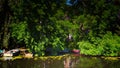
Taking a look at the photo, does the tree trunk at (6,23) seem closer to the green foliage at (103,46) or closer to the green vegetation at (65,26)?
the green vegetation at (65,26)

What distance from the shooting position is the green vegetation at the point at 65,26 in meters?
31.9

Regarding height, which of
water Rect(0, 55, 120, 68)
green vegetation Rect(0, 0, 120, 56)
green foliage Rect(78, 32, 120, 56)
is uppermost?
green vegetation Rect(0, 0, 120, 56)

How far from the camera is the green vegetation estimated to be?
105ft

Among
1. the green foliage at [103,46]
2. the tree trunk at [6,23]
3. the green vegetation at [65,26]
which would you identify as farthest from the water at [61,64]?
the tree trunk at [6,23]

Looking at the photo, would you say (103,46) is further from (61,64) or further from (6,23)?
(6,23)

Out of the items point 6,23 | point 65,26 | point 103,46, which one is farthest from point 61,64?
point 6,23

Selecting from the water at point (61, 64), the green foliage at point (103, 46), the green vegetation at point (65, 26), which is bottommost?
the water at point (61, 64)

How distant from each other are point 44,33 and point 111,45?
7.24 m

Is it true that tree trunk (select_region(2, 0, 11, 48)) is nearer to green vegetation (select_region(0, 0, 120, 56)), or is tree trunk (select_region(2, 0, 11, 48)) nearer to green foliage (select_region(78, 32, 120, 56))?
green vegetation (select_region(0, 0, 120, 56))

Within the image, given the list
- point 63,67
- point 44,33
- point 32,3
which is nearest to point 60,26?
point 44,33

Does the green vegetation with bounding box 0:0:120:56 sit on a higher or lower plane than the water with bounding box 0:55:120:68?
higher

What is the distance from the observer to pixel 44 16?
3312cm

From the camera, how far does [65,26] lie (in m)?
32.6

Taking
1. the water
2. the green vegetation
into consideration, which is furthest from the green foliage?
the water
